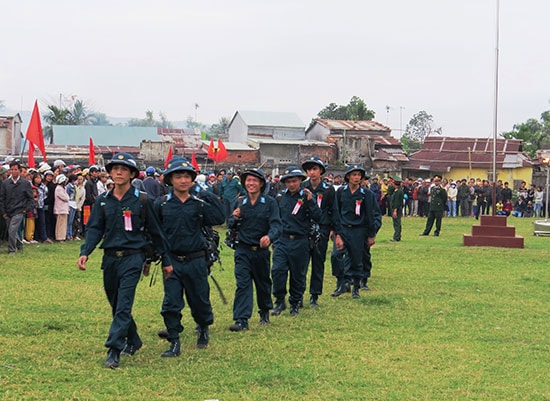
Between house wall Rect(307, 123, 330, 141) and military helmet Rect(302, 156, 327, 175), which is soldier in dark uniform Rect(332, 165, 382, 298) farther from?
house wall Rect(307, 123, 330, 141)

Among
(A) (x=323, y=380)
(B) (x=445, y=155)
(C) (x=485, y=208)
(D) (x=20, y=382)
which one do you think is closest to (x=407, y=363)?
(A) (x=323, y=380)

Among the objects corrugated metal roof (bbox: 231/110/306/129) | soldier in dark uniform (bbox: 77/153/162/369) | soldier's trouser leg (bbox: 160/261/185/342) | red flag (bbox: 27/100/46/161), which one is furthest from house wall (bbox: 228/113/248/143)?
soldier in dark uniform (bbox: 77/153/162/369)

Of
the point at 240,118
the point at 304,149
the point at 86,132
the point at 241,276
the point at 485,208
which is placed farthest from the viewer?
the point at 240,118

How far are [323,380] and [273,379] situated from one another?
0.46m

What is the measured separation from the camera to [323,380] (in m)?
7.86

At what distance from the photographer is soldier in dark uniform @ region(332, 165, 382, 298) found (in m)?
13.6

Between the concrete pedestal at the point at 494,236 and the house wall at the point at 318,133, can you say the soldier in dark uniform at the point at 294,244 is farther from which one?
the house wall at the point at 318,133

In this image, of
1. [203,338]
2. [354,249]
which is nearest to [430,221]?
[354,249]

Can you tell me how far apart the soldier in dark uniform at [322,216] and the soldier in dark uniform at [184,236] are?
322cm

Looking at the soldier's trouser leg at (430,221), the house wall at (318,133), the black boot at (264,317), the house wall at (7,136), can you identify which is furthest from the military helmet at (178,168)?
the house wall at (318,133)

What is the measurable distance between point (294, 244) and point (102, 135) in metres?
52.6

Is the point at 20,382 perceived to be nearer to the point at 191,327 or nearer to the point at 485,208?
the point at 191,327

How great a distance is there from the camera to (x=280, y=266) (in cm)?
1172

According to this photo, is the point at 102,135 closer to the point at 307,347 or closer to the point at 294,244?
the point at 294,244
